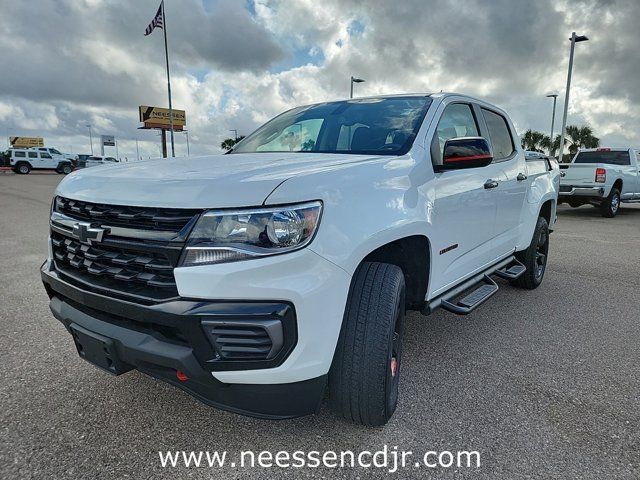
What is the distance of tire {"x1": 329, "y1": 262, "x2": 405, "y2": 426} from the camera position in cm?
201

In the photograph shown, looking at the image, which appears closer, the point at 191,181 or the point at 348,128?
the point at 191,181

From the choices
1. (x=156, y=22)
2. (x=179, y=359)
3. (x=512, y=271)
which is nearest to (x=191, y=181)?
(x=179, y=359)

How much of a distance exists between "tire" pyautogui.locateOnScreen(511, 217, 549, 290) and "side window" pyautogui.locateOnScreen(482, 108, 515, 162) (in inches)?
40.6

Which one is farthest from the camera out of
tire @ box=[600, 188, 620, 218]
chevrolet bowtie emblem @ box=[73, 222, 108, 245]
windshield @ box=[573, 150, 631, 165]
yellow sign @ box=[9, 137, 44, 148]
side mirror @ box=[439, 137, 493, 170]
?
yellow sign @ box=[9, 137, 44, 148]

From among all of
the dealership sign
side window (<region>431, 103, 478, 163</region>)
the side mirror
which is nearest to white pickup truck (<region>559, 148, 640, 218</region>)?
side window (<region>431, 103, 478, 163</region>)

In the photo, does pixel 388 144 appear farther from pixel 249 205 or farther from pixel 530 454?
pixel 530 454

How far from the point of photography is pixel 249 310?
1664mm

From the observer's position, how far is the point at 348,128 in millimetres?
3082

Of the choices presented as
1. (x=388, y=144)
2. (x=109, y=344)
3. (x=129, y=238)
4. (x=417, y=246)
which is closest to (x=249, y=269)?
(x=129, y=238)

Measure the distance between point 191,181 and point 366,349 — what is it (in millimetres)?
1027

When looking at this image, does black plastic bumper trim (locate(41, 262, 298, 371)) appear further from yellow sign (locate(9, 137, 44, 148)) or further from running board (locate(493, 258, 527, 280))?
yellow sign (locate(9, 137, 44, 148))

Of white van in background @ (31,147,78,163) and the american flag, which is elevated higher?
the american flag

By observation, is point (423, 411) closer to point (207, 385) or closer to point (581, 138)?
point (207, 385)

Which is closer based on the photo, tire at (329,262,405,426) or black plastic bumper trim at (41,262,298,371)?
black plastic bumper trim at (41,262,298,371)
